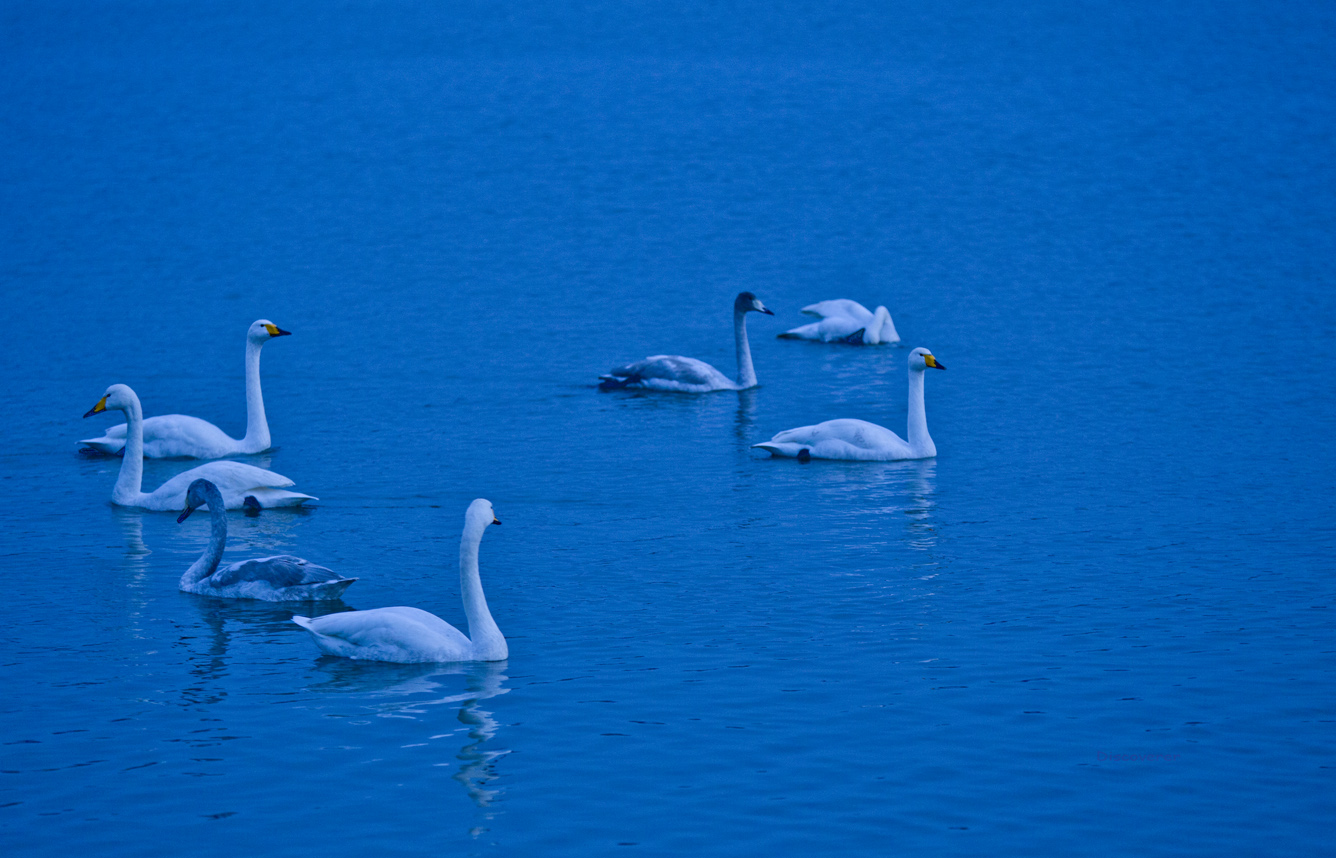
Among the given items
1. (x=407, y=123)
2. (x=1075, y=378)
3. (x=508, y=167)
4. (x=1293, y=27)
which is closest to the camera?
(x=1075, y=378)

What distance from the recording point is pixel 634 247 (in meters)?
35.5

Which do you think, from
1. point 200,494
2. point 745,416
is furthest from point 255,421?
point 745,416

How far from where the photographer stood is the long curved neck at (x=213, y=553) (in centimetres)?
1254

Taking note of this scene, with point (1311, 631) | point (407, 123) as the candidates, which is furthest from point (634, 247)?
point (1311, 631)

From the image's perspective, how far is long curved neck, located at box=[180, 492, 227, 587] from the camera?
494 inches

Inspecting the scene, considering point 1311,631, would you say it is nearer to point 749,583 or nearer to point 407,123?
point 749,583

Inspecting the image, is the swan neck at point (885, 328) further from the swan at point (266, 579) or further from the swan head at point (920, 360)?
the swan at point (266, 579)

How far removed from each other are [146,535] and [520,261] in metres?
19.6

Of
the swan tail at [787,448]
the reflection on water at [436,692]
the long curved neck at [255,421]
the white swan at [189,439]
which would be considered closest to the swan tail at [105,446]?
the white swan at [189,439]

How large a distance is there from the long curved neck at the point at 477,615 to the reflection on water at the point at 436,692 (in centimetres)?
9

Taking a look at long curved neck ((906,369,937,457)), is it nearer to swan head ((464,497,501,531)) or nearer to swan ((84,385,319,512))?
swan ((84,385,319,512))

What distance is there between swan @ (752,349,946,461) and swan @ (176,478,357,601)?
638cm

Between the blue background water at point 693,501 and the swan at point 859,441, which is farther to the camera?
the swan at point 859,441

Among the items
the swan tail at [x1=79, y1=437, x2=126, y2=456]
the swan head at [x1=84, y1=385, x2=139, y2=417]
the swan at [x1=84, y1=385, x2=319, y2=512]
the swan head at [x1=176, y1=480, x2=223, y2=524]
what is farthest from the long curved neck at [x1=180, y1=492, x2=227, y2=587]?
the swan tail at [x1=79, y1=437, x2=126, y2=456]
